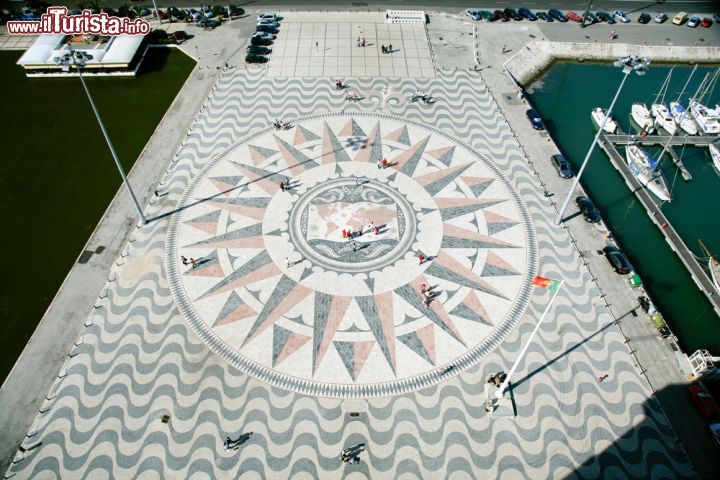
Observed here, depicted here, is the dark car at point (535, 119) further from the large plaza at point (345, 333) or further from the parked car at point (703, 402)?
the parked car at point (703, 402)

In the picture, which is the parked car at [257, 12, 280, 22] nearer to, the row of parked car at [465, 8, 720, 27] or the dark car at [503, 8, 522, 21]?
the row of parked car at [465, 8, 720, 27]

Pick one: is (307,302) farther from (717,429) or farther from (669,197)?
(669,197)

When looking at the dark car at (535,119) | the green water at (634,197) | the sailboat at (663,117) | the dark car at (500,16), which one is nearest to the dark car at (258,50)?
the dark car at (500,16)

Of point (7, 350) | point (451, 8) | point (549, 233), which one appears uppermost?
point (451, 8)

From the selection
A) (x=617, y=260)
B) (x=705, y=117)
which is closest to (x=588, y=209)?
(x=617, y=260)

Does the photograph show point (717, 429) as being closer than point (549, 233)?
Yes

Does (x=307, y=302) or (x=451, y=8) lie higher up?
(x=451, y=8)

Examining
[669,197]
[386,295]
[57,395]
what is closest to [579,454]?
[386,295]
